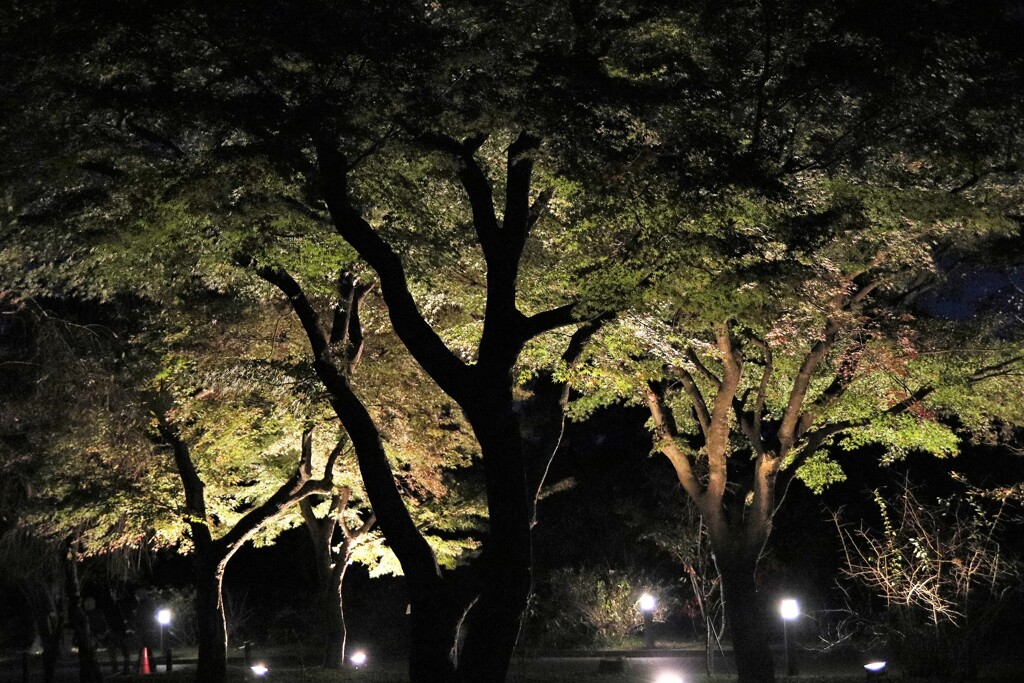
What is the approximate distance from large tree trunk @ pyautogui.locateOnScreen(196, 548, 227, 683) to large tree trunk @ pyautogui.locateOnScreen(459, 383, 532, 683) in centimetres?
897

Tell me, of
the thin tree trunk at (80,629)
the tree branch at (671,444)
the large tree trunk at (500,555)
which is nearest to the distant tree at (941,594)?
the tree branch at (671,444)

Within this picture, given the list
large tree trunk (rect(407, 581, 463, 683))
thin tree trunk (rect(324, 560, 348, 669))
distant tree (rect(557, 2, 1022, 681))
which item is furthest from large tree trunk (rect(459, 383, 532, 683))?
thin tree trunk (rect(324, 560, 348, 669))

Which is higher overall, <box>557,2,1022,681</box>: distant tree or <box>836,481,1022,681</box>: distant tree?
<box>557,2,1022,681</box>: distant tree

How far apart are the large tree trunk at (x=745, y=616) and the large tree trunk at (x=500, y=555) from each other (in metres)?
9.26

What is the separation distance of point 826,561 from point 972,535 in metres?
15.8

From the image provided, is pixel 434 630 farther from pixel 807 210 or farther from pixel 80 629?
pixel 80 629

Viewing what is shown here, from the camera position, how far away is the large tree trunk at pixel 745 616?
1862 cm

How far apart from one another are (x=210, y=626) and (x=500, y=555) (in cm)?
953

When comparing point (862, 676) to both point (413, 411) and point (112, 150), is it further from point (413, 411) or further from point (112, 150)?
point (112, 150)

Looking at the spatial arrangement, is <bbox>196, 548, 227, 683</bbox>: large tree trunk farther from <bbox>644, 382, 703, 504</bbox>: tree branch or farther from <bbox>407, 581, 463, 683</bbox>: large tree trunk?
<bbox>644, 382, 703, 504</bbox>: tree branch

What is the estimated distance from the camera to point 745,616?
1889 centimetres

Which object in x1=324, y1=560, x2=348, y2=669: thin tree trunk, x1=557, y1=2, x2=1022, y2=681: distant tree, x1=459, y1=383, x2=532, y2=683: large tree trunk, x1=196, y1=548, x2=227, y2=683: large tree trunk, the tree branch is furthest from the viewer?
x1=324, y1=560, x2=348, y2=669: thin tree trunk

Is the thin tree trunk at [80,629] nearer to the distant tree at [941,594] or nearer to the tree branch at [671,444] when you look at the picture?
the tree branch at [671,444]

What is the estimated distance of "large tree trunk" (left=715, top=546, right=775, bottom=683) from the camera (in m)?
18.6
